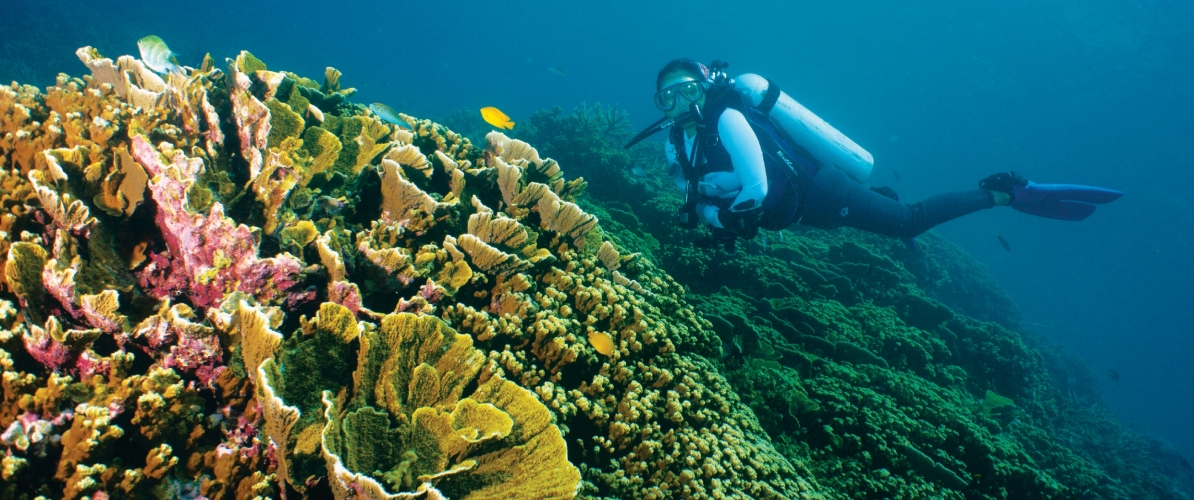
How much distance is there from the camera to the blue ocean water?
116ft

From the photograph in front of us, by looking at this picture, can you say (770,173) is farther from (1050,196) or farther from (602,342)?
(1050,196)

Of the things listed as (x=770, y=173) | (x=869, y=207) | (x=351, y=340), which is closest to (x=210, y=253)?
(x=351, y=340)

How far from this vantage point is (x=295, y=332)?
169cm

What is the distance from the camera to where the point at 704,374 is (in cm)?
331

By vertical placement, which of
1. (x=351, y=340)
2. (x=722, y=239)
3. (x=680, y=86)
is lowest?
(x=351, y=340)

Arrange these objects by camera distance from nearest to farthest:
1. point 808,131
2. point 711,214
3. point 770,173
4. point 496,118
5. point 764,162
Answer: point 496,118, point 711,214, point 764,162, point 770,173, point 808,131

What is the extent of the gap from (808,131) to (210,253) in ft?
24.0

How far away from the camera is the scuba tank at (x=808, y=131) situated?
679cm

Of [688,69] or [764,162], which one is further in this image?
[688,69]

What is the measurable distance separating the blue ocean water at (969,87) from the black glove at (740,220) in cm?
2076

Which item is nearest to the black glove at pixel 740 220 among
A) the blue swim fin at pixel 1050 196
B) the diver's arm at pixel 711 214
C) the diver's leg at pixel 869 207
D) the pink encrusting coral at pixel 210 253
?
the diver's arm at pixel 711 214

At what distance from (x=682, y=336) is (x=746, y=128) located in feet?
10.7

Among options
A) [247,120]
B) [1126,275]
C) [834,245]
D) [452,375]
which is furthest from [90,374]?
[1126,275]

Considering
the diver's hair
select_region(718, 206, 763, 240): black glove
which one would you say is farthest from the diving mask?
select_region(718, 206, 763, 240): black glove
